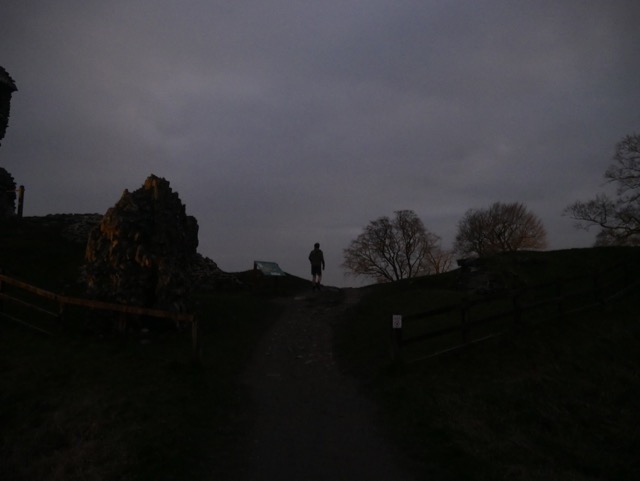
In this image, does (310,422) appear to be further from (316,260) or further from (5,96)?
(5,96)

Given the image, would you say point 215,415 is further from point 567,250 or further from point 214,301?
point 567,250

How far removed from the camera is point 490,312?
45.4 ft

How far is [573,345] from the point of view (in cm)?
1052

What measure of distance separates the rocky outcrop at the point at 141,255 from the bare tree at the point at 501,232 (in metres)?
37.3

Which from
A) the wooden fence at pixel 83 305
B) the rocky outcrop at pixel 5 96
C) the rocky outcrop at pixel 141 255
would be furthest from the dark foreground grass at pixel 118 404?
the rocky outcrop at pixel 5 96

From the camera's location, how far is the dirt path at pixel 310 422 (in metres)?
5.41

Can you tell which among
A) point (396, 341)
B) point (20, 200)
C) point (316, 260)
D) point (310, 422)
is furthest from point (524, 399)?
point (20, 200)

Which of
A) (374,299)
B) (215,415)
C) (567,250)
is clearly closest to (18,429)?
(215,415)

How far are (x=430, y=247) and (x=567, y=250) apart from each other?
2479cm

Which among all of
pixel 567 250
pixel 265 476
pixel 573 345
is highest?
pixel 567 250

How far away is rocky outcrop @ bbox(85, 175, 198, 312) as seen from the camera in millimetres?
11848

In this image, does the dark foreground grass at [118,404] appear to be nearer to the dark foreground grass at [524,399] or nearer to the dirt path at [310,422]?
the dirt path at [310,422]

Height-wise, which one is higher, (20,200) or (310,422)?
(20,200)

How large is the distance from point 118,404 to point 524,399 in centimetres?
765
